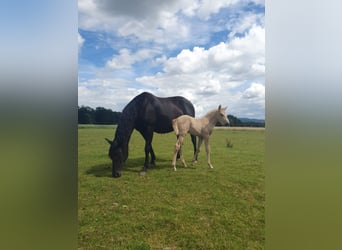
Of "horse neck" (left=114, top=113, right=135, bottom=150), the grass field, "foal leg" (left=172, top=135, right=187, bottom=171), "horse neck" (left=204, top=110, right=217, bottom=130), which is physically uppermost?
"horse neck" (left=204, top=110, right=217, bottom=130)

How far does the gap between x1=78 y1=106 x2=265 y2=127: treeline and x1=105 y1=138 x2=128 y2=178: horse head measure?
0.26 metres

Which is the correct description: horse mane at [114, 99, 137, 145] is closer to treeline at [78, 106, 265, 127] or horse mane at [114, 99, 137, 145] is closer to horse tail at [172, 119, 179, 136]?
treeline at [78, 106, 265, 127]

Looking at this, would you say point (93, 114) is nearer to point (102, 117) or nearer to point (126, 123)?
point (102, 117)

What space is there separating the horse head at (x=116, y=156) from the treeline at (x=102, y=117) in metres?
0.26

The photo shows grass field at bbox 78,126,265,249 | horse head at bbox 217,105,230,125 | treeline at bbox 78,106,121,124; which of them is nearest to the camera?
grass field at bbox 78,126,265,249

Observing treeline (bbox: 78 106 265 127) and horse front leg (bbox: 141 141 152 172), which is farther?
horse front leg (bbox: 141 141 152 172)

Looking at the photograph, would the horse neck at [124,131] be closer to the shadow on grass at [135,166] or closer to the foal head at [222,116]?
the shadow on grass at [135,166]

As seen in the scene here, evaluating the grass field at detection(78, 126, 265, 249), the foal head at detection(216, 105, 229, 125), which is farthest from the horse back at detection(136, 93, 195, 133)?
the foal head at detection(216, 105, 229, 125)

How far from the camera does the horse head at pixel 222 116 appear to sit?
8.95ft

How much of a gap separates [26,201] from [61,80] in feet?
4.28

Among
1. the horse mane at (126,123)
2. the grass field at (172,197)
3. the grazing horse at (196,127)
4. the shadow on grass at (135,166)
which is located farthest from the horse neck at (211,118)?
the horse mane at (126,123)

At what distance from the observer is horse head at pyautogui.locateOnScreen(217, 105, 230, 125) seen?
2727mm

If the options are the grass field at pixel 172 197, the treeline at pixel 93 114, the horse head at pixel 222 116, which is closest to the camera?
the grass field at pixel 172 197

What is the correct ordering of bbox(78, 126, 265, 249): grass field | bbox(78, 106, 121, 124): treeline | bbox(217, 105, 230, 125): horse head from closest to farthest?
1. bbox(78, 126, 265, 249): grass field
2. bbox(78, 106, 121, 124): treeline
3. bbox(217, 105, 230, 125): horse head
